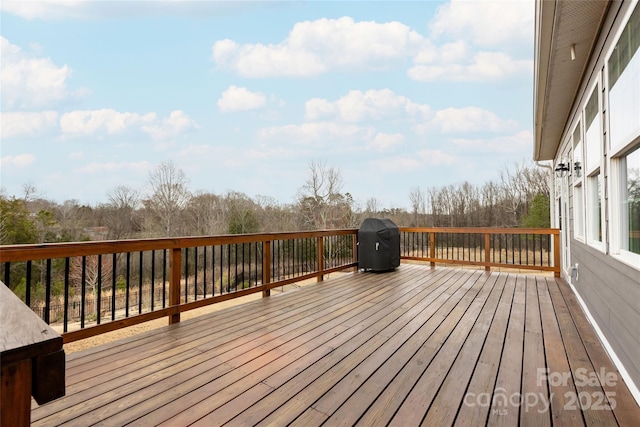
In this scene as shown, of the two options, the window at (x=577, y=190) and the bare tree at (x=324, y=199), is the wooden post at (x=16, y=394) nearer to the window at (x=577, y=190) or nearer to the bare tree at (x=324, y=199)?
the window at (x=577, y=190)

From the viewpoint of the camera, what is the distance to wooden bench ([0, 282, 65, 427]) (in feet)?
1.62

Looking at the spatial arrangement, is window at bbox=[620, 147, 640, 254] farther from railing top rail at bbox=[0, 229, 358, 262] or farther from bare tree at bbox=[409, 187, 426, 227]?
bare tree at bbox=[409, 187, 426, 227]

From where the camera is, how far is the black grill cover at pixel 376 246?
5.70 metres

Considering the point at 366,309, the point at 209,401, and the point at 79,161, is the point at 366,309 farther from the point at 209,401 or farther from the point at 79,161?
the point at 79,161

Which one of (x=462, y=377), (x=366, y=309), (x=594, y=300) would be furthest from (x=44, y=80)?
(x=594, y=300)

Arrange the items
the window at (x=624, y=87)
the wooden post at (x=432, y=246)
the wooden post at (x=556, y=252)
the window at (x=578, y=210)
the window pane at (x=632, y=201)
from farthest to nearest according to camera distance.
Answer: the wooden post at (x=432, y=246)
the wooden post at (x=556, y=252)
the window at (x=578, y=210)
the window pane at (x=632, y=201)
the window at (x=624, y=87)

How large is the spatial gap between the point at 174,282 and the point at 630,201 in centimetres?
367

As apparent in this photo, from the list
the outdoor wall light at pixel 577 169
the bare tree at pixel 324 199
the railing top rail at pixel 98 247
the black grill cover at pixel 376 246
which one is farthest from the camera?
the bare tree at pixel 324 199

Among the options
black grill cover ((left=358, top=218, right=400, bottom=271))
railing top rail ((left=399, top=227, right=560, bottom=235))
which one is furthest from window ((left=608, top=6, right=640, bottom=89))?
black grill cover ((left=358, top=218, right=400, bottom=271))

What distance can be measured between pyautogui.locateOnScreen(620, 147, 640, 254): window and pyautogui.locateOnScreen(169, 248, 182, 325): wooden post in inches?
140

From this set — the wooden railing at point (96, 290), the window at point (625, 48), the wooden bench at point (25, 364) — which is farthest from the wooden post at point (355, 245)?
the wooden bench at point (25, 364)

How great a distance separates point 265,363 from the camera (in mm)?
2150

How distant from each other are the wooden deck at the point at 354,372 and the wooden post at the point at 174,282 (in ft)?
0.43

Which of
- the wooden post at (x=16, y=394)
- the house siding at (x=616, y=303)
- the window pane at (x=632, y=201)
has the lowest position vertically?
the house siding at (x=616, y=303)
